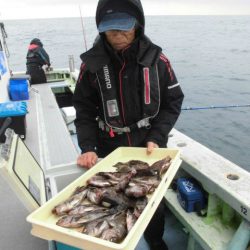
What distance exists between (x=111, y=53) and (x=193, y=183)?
128 cm

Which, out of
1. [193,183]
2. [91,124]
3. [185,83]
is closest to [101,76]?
[91,124]

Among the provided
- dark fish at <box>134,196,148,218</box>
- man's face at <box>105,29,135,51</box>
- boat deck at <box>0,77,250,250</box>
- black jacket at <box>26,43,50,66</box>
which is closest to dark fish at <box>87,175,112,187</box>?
dark fish at <box>134,196,148,218</box>

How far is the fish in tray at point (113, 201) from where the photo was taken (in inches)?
59.6

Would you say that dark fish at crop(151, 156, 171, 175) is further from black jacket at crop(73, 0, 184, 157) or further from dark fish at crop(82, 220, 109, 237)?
dark fish at crop(82, 220, 109, 237)

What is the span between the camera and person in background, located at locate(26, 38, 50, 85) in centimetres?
785

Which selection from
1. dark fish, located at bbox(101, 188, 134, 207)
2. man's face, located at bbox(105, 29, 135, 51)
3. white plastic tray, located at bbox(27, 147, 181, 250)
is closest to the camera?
white plastic tray, located at bbox(27, 147, 181, 250)

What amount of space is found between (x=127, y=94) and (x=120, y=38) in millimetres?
421

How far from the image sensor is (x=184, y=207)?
8.74 feet

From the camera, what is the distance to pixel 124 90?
2.41m

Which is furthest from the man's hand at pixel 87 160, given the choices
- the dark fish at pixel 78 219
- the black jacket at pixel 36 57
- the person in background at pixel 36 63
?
the black jacket at pixel 36 57

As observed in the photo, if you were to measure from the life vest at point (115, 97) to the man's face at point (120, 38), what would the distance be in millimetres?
183

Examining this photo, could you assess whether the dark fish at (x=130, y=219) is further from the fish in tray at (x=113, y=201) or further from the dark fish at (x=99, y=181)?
the dark fish at (x=99, y=181)

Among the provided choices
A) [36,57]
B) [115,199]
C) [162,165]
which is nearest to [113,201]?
[115,199]

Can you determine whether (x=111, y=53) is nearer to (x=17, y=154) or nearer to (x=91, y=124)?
(x=91, y=124)
